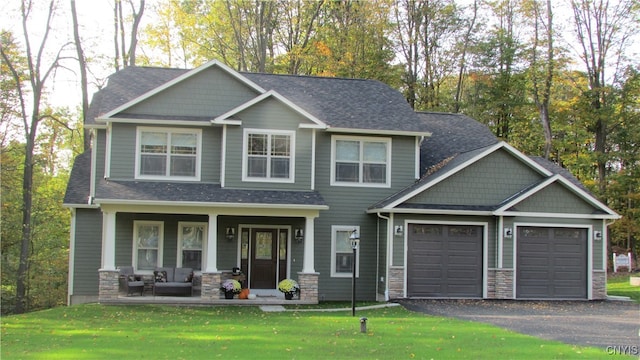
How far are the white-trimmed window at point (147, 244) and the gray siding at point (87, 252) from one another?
1364mm

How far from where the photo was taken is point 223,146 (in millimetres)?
19594

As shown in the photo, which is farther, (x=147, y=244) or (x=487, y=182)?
(x=487, y=182)

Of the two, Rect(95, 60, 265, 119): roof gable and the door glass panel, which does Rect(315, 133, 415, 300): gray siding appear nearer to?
the door glass panel

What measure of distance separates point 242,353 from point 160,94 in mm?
11378

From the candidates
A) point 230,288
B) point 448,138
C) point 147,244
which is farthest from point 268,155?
point 448,138

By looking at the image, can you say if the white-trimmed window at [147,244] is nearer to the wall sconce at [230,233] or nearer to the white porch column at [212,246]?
the wall sconce at [230,233]

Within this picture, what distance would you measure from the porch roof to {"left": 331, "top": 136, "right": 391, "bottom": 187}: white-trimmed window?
4.72 feet

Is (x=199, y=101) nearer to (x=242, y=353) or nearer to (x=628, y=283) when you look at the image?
(x=242, y=353)

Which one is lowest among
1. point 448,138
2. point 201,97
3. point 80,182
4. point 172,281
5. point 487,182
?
point 172,281

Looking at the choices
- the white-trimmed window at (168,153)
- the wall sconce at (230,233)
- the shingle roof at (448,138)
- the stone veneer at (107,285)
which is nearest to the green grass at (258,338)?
the stone veneer at (107,285)

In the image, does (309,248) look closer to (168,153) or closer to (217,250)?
(217,250)

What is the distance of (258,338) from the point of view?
468 inches

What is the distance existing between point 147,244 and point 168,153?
2771mm

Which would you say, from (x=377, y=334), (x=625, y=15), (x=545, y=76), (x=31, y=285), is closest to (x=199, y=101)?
(x=377, y=334)
